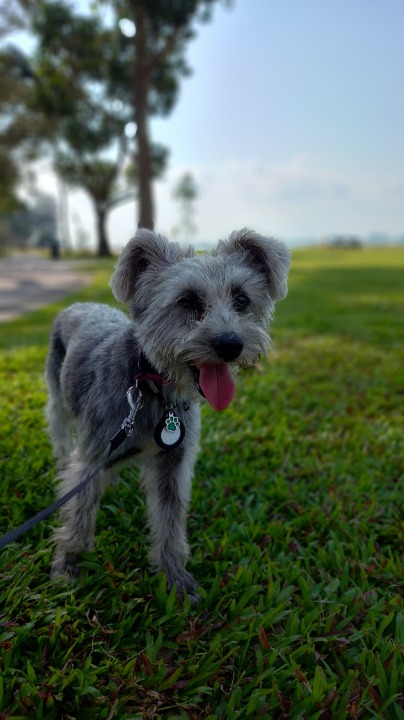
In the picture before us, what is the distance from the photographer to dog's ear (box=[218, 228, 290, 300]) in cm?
288

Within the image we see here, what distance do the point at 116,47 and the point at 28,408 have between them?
20229mm

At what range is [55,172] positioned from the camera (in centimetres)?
4016

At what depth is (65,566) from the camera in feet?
8.99

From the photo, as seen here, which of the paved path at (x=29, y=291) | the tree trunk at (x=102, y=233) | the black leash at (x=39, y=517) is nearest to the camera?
the black leash at (x=39, y=517)

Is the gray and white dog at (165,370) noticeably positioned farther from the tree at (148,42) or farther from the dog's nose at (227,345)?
the tree at (148,42)

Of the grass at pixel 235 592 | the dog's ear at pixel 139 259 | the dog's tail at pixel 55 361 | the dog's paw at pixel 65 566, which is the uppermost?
the dog's ear at pixel 139 259

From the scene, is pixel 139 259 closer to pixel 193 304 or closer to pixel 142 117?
pixel 193 304

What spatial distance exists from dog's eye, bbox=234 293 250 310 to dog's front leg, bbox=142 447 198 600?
0.89 meters

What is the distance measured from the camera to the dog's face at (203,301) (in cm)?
243

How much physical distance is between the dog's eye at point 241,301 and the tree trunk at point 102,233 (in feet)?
143

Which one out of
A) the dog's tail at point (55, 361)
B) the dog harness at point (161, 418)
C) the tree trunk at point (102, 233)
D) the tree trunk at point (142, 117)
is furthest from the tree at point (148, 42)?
the tree trunk at point (102, 233)

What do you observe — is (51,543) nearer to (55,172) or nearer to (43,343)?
(43,343)

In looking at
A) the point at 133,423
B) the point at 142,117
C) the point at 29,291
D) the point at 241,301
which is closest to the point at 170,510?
the point at 133,423

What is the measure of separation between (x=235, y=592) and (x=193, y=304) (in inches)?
61.6
